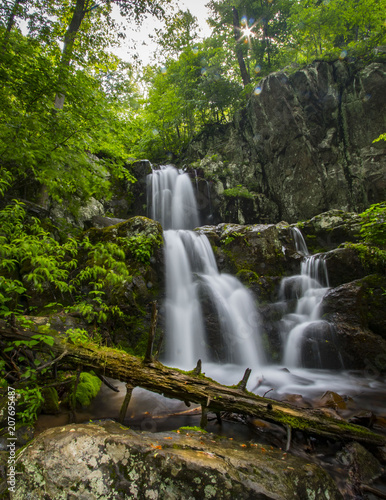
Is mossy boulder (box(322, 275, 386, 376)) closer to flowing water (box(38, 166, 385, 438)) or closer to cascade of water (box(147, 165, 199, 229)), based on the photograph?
flowing water (box(38, 166, 385, 438))

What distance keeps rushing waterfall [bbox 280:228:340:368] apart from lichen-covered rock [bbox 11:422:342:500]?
4426 millimetres

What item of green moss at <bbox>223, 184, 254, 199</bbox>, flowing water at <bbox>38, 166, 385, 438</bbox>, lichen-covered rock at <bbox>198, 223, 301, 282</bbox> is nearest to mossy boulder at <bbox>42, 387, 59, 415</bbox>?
flowing water at <bbox>38, 166, 385, 438</bbox>

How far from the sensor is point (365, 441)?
2557mm

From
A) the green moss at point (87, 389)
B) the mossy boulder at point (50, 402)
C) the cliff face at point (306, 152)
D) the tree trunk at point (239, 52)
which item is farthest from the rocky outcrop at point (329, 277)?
the tree trunk at point (239, 52)

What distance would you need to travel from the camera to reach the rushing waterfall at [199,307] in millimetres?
6219

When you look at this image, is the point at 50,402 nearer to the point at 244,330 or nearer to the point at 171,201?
the point at 244,330

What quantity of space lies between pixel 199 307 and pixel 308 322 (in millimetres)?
3080

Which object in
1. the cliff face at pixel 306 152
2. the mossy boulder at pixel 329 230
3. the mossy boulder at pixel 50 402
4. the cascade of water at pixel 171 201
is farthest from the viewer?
the cascade of water at pixel 171 201

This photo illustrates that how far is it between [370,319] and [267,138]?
13452mm

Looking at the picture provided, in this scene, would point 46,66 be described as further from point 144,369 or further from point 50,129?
point 144,369

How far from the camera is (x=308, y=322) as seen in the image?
21.3 ft

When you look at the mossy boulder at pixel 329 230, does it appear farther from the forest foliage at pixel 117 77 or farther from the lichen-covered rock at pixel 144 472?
the lichen-covered rock at pixel 144 472

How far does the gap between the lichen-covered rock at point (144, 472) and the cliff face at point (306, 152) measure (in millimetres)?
13453

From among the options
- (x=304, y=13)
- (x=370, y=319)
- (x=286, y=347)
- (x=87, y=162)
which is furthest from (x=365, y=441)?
(x=304, y=13)
